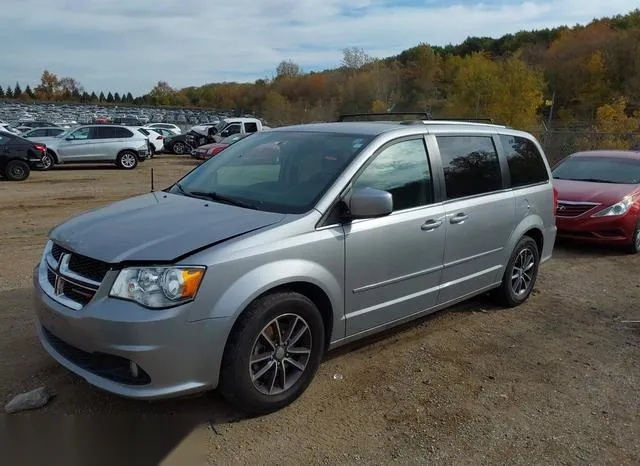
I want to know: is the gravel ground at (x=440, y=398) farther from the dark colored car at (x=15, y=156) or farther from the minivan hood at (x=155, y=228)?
the dark colored car at (x=15, y=156)

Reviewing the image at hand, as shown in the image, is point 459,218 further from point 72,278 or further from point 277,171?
point 72,278

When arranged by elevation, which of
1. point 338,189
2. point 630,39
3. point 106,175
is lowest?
point 106,175

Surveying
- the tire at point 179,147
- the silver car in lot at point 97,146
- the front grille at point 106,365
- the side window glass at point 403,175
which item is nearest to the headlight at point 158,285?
the front grille at point 106,365

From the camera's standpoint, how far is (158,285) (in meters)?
3.03

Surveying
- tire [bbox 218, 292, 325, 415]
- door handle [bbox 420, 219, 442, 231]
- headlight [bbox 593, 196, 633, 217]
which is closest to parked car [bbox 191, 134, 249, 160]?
headlight [bbox 593, 196, 633, 217]

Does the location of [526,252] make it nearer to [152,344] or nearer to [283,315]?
[283,315]

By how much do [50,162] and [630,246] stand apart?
19.2m

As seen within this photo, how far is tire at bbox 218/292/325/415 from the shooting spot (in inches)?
127

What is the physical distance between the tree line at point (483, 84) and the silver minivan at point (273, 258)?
23.4m

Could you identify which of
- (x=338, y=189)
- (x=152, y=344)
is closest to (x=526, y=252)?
(x=338, y=189)

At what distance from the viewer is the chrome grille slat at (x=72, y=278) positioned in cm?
315

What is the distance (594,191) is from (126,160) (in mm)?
17772

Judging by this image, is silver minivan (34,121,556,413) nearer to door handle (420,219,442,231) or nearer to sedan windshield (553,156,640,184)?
door handle (420,219,442,231)

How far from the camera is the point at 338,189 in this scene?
3770mm
